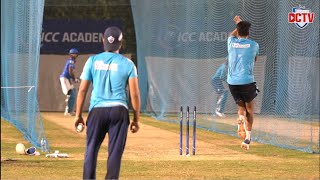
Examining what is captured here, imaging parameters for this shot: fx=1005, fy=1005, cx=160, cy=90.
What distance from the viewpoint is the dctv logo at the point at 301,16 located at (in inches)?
812

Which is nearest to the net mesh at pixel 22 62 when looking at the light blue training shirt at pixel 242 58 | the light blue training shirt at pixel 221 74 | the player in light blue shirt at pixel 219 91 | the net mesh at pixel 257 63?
the light blue training shirt at pixel 242 58

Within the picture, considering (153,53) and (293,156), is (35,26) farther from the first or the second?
(153,53)

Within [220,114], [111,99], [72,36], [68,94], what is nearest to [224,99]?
[220,114]

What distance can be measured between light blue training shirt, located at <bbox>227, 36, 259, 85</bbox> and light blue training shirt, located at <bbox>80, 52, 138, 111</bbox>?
6015mm

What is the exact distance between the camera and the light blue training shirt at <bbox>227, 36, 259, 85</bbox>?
17.5 metres

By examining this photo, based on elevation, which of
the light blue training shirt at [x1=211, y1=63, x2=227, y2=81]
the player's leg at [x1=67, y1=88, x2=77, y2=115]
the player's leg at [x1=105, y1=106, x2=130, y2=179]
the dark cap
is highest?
the dark cap

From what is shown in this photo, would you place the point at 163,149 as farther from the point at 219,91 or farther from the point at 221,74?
the point at 219,91

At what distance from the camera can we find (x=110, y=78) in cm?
1171

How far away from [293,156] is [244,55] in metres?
2.76

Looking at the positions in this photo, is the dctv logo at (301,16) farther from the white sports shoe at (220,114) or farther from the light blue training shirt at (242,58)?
the white sports shoe at (220,114)

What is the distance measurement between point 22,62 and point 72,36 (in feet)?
43.4

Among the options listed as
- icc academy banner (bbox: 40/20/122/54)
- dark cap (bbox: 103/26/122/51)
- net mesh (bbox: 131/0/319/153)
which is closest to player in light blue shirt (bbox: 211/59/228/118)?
net mesh (bbox: 131/0/319/153)

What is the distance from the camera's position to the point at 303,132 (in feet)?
72.2

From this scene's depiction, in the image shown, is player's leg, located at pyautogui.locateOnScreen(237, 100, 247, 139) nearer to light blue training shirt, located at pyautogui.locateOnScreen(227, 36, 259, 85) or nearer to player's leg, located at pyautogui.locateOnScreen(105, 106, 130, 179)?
light blue training shirt, located at pyautogui.locateOnScreen(227, 36, 259, 85)
